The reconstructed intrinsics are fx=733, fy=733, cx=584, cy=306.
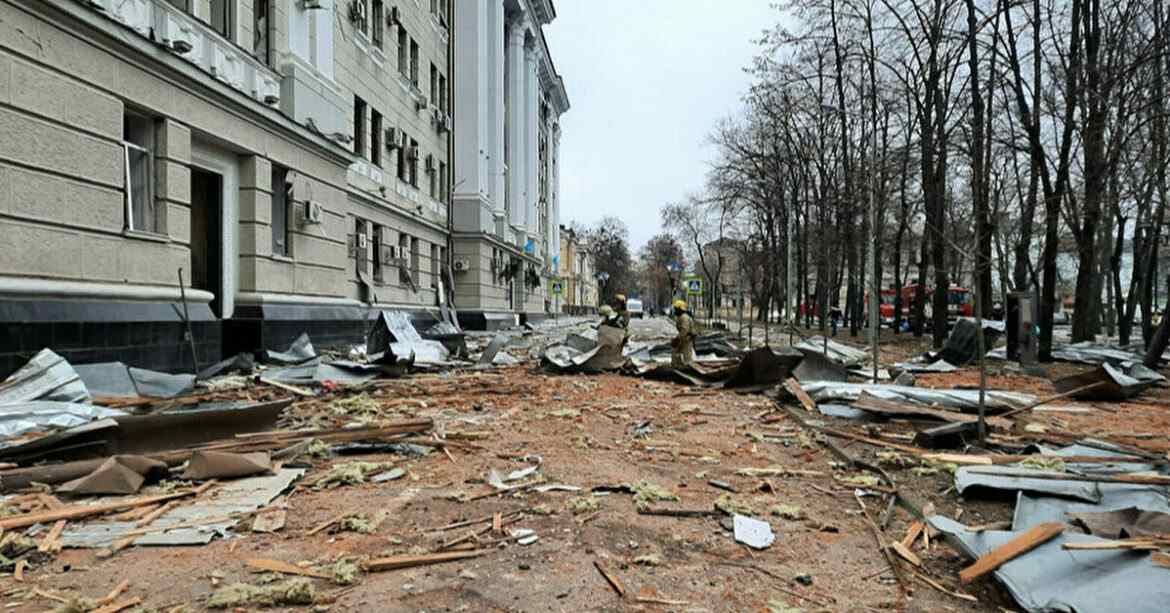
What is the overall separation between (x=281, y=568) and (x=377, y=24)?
2202 centimetres

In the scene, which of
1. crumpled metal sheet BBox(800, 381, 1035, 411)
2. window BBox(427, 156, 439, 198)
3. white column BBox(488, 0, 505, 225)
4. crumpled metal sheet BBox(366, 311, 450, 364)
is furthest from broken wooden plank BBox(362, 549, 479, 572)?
white column BBox(488, 0, 505, 225)

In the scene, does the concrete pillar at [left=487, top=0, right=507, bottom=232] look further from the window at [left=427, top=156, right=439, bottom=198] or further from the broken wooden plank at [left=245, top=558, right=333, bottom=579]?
the broken wooden plank at [left=245, top=558, right=333, bottom=579]

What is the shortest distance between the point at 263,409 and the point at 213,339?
19.1 ft

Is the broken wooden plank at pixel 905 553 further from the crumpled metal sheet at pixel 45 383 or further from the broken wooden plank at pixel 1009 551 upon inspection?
the crumpled metal sheet at pixel 45 383

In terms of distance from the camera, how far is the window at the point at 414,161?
26422 mm

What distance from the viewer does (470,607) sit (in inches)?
124

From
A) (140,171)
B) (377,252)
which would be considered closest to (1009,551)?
(140,171)

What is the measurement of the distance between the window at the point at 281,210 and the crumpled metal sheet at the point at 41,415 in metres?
7.79

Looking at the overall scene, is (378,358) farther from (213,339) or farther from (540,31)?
(540,31)

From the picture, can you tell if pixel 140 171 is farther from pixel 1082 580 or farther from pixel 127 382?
pixel 1082 580

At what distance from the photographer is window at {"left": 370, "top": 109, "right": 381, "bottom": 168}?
22.6 m

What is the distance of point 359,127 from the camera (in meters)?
21.6

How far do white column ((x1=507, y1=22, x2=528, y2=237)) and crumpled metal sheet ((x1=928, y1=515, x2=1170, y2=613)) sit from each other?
4167 centimetres

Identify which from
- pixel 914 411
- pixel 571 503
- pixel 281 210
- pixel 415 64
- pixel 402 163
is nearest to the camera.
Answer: pixel 571 503
